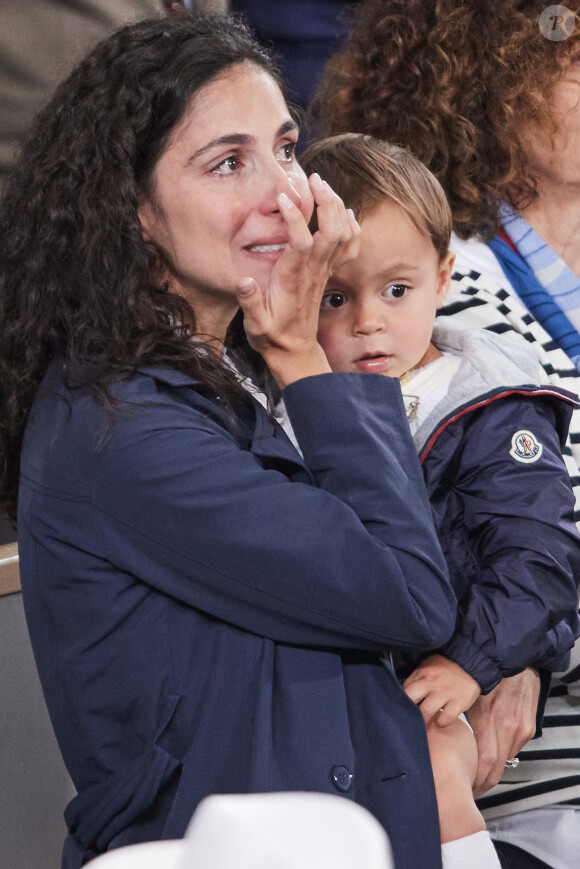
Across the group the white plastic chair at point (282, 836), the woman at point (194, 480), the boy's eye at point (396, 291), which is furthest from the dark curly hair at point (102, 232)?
the white plastic chair at point (282, 836)

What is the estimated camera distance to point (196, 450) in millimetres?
1067

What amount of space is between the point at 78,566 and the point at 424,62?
3.76ft

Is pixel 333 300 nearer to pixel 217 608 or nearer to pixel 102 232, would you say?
pixel 102 232

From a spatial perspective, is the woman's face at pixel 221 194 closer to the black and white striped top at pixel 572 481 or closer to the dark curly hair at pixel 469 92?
the black and white striped top at pixel 572 481

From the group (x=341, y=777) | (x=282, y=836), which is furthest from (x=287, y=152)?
(x=282, y=836)

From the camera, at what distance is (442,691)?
123 cm

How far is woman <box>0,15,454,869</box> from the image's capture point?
1.05 meters

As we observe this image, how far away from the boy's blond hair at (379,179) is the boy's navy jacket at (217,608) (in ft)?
1.28

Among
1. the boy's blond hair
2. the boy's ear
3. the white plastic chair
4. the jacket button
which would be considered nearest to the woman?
the jacket button

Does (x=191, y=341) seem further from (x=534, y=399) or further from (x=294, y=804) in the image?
(x=294, y=804)

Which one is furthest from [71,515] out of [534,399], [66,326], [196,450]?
[534,399]

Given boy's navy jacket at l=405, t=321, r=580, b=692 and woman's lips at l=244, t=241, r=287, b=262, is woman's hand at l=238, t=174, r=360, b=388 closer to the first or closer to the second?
woman's lips at l=244, t=241, r=287, b=262

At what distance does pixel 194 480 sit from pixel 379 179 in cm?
59

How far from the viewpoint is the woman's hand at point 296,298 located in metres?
1.20
